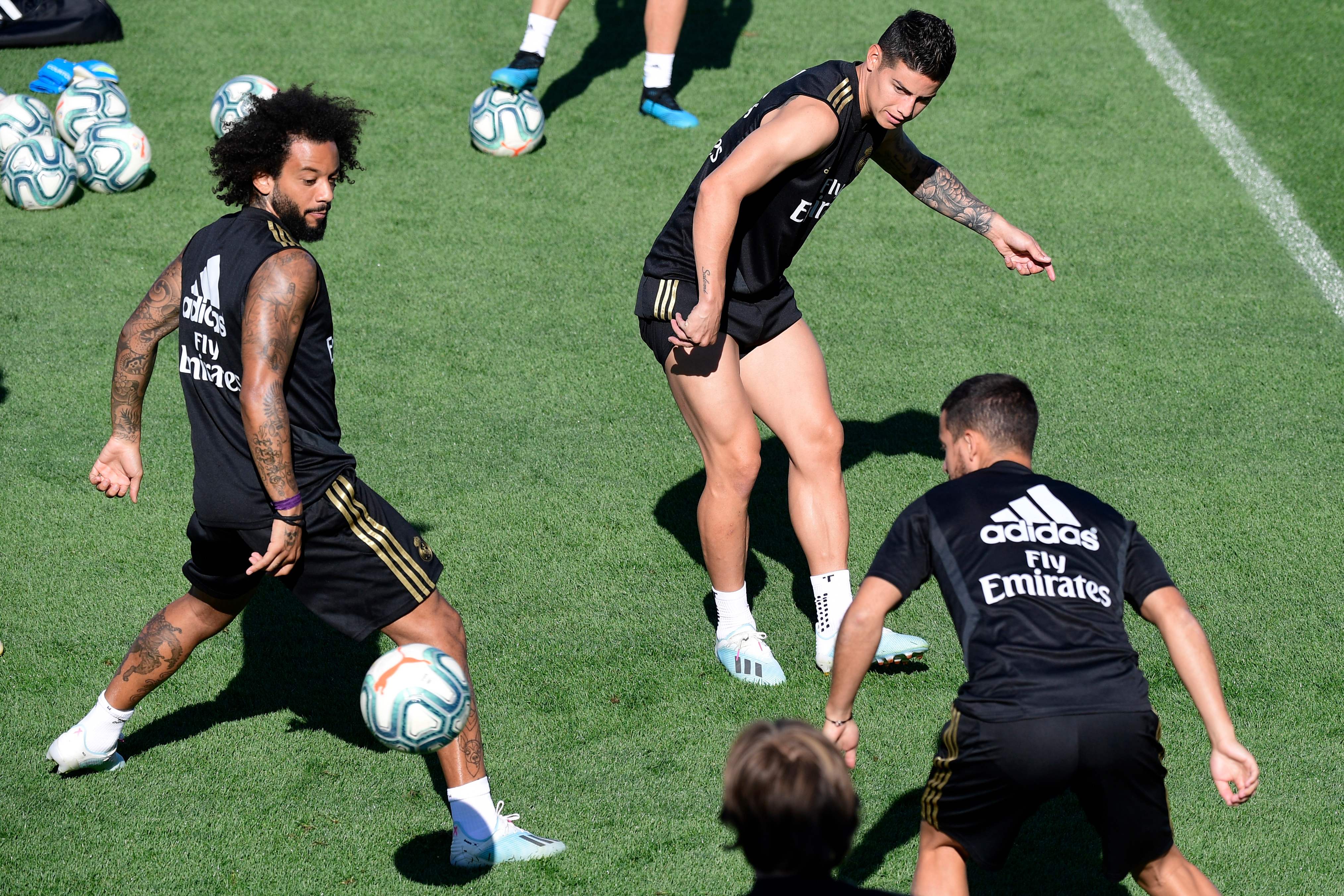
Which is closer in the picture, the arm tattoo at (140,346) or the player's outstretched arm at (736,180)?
the arm tattoo at (140,346)

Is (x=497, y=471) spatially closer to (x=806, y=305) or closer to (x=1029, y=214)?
(x=806, y=305)

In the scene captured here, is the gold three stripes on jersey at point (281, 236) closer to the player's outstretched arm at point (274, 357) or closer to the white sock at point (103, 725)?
the player's outstretched arm at point (274, 357)

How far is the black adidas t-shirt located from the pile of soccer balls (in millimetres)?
7173

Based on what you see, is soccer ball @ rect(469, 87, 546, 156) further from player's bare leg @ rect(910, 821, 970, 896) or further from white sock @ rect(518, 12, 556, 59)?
player's bare leg @ rect(910, 821, 970, 896)

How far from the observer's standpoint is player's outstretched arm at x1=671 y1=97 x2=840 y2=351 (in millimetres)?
4652

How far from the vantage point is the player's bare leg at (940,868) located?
3.46 metres

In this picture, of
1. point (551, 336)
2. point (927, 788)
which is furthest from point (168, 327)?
point (551, 336)

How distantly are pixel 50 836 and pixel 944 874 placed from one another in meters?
2.98

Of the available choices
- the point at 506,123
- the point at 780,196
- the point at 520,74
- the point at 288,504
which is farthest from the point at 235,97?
the point at 288,504

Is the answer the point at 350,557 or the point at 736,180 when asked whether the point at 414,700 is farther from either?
the point at 736,180

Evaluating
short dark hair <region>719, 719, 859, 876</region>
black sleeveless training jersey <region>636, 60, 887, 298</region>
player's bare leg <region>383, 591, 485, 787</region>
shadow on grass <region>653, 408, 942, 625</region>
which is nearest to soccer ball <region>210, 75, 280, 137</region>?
shadow on grass <region>653, 408, 942, 625</region>

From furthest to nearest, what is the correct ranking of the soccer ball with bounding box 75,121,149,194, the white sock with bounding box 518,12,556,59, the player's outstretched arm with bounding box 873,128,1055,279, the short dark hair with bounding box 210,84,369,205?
the white sock with bounding box 518,12,556,59
the soccer ball with bounding box 75,121,149,194
the player's outstretched arm with bounding box 873,128,1055,279
the short dark hair with bounding box 210,84,369,205

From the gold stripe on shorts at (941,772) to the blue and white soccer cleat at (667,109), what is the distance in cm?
700

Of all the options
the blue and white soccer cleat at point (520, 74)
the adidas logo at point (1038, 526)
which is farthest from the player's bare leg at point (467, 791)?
the blue and white soccer cleat at point (520, 74)
